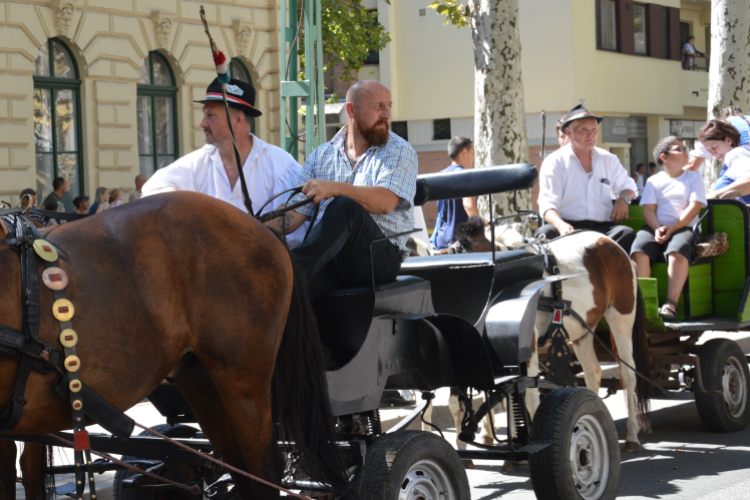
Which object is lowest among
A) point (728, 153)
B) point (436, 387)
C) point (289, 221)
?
point (436, 387)

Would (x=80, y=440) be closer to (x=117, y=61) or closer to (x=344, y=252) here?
(x=344, y=252)

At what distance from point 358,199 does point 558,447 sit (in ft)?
5.04

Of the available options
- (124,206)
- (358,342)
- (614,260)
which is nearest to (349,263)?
(358,342)

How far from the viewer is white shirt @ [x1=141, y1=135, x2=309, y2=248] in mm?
4715

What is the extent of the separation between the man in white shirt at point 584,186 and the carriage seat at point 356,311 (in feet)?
10.7

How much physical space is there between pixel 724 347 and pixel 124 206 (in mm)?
5024

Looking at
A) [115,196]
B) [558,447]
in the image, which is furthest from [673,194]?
[115,196]

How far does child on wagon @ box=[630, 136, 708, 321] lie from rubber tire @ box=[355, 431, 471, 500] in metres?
3.58

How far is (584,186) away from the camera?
24.7ft

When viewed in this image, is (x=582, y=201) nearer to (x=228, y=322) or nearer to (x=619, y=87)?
(x=228, y=322)

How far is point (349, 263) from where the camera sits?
432cm

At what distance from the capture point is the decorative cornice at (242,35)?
1744 centimetres

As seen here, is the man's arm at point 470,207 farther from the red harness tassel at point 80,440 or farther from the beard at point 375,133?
the red harness tassel at point 80,440

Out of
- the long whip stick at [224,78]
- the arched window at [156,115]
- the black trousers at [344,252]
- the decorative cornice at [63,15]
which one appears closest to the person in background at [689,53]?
the arched window at [156,115]
